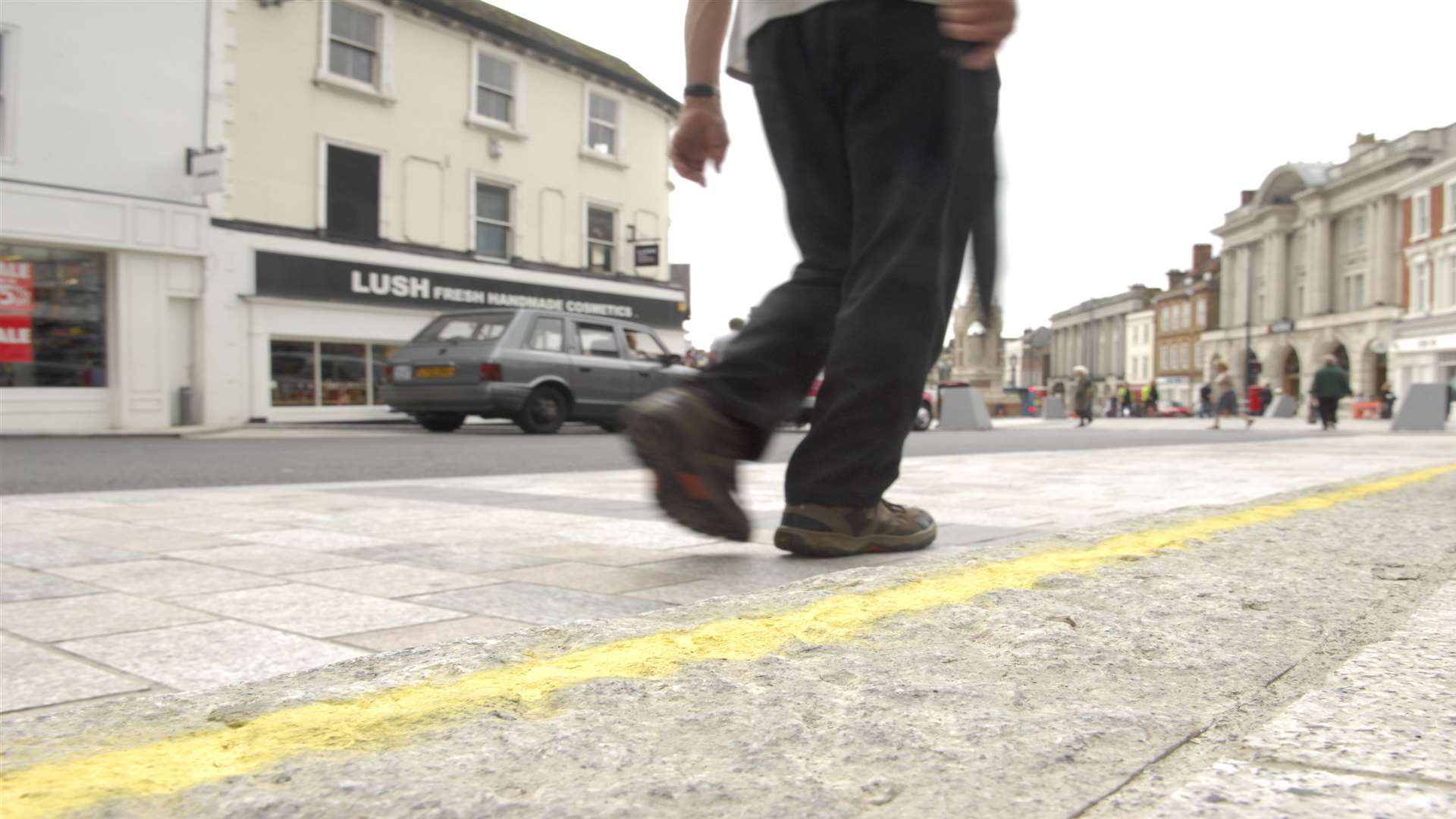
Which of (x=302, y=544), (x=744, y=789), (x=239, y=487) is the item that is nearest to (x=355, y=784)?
(x=744, y=789)

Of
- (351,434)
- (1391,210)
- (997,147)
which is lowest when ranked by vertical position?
(351,434)

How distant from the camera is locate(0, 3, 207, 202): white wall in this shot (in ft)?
43.0

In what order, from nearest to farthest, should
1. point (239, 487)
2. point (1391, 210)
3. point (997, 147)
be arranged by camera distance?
1. point (997, 147)
2. point (239, 487)
3. point (1391, 210)

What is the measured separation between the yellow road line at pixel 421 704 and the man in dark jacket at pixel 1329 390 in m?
22.4

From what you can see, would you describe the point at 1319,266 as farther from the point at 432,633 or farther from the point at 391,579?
the point at 432,633

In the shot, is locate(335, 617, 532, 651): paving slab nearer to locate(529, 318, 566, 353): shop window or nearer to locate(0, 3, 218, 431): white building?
locate(529, 318, 566, 353): shop window

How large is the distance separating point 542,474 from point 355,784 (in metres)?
4.78

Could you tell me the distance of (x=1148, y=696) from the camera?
3.43ft

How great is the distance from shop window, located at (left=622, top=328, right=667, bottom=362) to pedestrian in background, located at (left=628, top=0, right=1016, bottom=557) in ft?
36.3

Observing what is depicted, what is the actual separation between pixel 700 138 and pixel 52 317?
45.9 ft

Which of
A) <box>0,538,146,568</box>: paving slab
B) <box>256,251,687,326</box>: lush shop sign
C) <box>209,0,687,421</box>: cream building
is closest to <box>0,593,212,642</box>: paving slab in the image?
<box>0,538,146,568</box>: paving slab

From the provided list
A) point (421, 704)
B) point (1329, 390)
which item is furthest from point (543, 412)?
point (1329, 390)

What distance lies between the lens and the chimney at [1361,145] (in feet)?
167

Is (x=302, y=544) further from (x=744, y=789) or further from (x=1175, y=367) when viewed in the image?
(x=1175, y=367)
